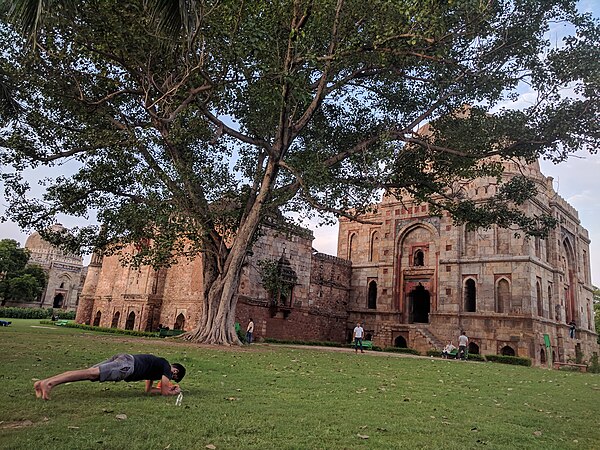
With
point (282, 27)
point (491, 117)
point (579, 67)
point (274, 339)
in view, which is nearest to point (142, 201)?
point (282, 27)

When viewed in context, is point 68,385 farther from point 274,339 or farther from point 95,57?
point 274,339

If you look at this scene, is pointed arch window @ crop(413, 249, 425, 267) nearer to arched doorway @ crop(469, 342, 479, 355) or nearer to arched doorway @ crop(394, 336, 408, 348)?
arched doorway @ crop(394, 336, 408, 348)

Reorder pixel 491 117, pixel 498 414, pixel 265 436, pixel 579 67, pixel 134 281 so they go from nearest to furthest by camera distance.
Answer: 1. pixel 265 436
2. pixel 498 414
3. pixel 579 67
4. pixel 491 117
5. pixel 134 281

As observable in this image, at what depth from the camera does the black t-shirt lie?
527 centimetres

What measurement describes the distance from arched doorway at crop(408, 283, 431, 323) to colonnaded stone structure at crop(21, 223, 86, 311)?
49.4 meters

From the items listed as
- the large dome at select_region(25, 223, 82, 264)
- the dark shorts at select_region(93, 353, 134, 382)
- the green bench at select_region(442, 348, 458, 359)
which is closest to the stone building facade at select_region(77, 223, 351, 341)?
the green bench at select_region(442, 348, 458, 359)

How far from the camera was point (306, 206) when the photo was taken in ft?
57.5

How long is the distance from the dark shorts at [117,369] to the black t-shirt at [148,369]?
0.19 ft

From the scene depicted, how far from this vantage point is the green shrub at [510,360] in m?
23.8

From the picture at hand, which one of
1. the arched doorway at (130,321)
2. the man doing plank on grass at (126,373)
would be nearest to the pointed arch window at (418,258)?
the arched doorway at (130,321)

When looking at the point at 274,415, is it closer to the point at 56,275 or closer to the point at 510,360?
the point at 510,360

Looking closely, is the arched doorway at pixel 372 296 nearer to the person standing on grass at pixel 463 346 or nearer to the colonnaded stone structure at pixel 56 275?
the person standing on grass at pixel 463 346

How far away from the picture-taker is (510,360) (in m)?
24.0

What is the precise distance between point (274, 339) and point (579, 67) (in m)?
19.1
